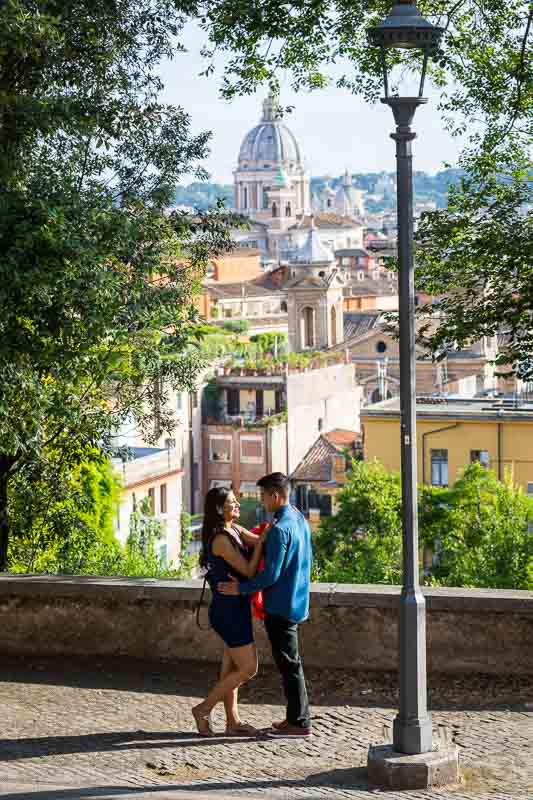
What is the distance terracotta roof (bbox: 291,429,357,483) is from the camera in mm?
74438

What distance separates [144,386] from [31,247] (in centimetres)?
333

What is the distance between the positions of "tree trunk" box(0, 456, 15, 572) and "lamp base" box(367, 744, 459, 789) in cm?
564

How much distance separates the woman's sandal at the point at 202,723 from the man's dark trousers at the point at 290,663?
1.36 feet

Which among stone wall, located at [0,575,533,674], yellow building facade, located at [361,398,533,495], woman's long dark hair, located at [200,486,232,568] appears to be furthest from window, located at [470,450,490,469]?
woman's long dark hair, located at [200,486,232,568]

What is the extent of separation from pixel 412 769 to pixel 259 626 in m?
2.37

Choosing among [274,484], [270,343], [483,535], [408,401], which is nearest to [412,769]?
[274,484]

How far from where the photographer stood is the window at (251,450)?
83.3 meters

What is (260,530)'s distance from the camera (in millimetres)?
8000

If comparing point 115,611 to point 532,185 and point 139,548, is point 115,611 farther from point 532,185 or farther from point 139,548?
point 139,548

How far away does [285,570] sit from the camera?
7668 millimetres

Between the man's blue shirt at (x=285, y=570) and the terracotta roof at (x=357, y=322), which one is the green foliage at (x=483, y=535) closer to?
the man's blue shirt at (x=285, y=570)

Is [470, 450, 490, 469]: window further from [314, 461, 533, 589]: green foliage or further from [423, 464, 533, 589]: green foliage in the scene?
[423, 464, 533, 589]: green foliage

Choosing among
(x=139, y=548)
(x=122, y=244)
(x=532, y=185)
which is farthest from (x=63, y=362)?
(x=139, y=548)

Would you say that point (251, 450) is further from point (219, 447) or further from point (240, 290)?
point (240, 290)
